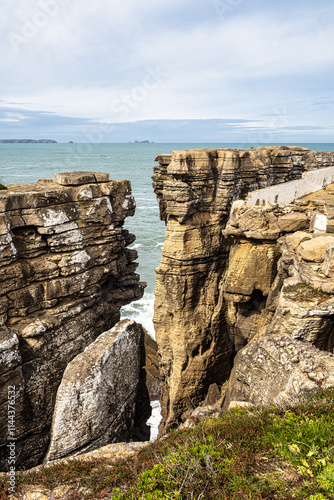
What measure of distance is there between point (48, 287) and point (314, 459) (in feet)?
31.8

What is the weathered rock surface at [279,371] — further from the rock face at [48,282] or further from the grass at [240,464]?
the rock face at [48,282]

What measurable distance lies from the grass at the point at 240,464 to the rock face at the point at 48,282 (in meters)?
4.64

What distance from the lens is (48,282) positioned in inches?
501

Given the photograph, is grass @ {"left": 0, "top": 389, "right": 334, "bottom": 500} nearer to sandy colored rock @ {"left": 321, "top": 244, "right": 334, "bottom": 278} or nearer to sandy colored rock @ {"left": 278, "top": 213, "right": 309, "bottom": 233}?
sandy colored rock @ {"left": 321, "top": 244, "right": 334, "bottom": 278}

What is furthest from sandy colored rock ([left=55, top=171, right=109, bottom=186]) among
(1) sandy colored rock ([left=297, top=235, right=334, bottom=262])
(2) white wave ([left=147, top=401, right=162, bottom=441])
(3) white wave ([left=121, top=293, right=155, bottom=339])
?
(3) white wave ([left=121, top=293, right=155, bottom=339])

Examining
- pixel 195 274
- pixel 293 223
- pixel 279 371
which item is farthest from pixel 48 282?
pixel 195 274

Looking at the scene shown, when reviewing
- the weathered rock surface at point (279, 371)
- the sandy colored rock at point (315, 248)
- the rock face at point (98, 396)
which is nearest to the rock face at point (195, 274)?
the rock face at point (98, 396)

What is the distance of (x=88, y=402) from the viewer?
36.1 feet

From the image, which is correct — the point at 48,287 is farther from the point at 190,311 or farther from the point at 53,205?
the point at 190,311

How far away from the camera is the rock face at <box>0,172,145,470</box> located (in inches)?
457

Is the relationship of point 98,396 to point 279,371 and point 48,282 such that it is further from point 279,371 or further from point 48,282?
point 279,371

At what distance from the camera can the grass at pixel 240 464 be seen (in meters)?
5.36

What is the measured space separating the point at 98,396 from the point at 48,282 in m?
4.18

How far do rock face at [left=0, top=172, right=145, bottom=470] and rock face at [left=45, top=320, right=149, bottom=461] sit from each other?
5.10 feet
